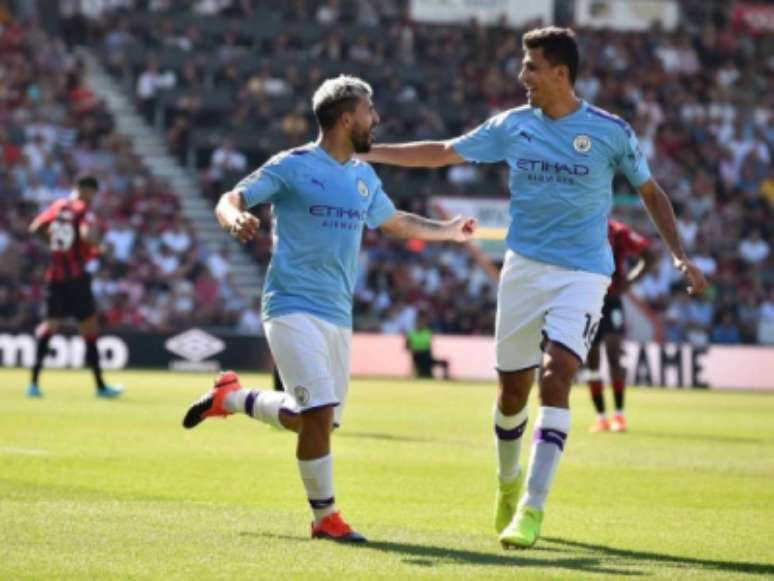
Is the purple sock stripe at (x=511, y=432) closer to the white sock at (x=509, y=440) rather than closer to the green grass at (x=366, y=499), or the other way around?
the white sock at (x=509, y=440)

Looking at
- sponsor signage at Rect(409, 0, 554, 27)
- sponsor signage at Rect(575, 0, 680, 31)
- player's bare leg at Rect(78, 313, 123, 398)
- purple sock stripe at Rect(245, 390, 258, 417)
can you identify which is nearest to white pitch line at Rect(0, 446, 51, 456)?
purple sock stripe at Rect(245, 390, 258, 417)

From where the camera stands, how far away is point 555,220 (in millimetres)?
10531

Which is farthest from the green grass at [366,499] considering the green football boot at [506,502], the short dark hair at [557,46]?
the short dark hair at [557,46]

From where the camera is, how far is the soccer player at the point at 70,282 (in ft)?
77.4

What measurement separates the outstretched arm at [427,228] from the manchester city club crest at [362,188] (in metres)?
0.37

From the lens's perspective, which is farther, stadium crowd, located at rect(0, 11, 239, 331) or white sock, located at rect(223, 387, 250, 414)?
stadium crowd, located at rect(0, 11, 239, 331)

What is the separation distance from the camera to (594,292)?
1053 cm

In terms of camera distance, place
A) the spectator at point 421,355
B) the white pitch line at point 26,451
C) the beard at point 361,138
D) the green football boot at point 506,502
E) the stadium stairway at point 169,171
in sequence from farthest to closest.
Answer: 1. the stadium stairway at point 169,171
2. the spectator at point 421,355
3. the white pitch line at point 26,451
4. the green football boot at point 506,502
5. the beard at point 361,138

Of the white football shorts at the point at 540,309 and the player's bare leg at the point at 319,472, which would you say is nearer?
the player's bare leg at the point at 319,472

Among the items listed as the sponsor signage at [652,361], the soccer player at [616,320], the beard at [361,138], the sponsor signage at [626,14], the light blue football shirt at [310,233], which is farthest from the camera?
the sponsor signage at [626,14]

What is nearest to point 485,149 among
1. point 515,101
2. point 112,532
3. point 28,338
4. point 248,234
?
point 248,234

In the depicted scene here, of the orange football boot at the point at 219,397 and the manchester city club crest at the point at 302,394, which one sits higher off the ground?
the manchester city club crest at the point at 302,394

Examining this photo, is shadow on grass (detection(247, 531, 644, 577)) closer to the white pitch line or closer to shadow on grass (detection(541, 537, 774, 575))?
shadow on grass (detection(541, 537, 774, 575))

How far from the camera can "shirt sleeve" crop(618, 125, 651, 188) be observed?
10594 mm
